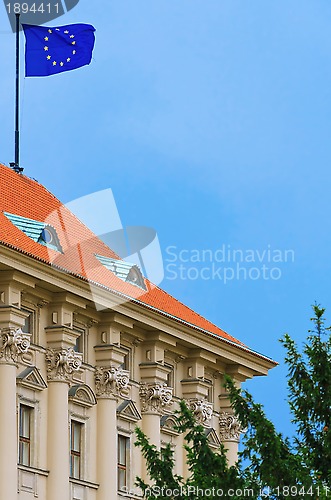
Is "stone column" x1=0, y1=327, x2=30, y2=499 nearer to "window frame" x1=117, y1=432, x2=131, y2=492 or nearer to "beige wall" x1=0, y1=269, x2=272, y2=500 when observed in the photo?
"beige wall" x1=0, y1=269, x2=272, y2=500

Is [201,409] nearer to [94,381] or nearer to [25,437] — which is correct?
[94,381]

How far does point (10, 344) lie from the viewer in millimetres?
42656

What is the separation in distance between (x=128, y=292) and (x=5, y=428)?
7.93 meters

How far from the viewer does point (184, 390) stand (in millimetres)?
52438

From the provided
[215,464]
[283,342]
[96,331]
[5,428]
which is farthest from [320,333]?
[96,331]

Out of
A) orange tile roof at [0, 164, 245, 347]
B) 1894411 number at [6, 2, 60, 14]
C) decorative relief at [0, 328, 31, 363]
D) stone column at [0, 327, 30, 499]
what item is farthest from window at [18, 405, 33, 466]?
1894411 number at [6, 2, 60, 14]

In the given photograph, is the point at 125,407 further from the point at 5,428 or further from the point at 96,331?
the point at 5,428

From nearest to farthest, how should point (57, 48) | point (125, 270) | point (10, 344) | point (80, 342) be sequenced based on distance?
point (10, 344) → point (80, 342) → point (125, 270) → point (57, 48)

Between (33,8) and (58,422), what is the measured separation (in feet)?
52.8

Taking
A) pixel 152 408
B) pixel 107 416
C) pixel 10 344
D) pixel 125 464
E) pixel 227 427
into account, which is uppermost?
pixel 227 427

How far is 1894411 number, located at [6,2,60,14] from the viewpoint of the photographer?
176 feet

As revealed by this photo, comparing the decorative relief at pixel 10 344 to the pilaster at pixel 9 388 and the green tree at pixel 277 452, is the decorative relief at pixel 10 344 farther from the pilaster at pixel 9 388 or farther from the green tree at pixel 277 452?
the green tree at pixel 277 452

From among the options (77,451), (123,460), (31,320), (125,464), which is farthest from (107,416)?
(31,320)

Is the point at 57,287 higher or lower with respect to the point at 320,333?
higher
